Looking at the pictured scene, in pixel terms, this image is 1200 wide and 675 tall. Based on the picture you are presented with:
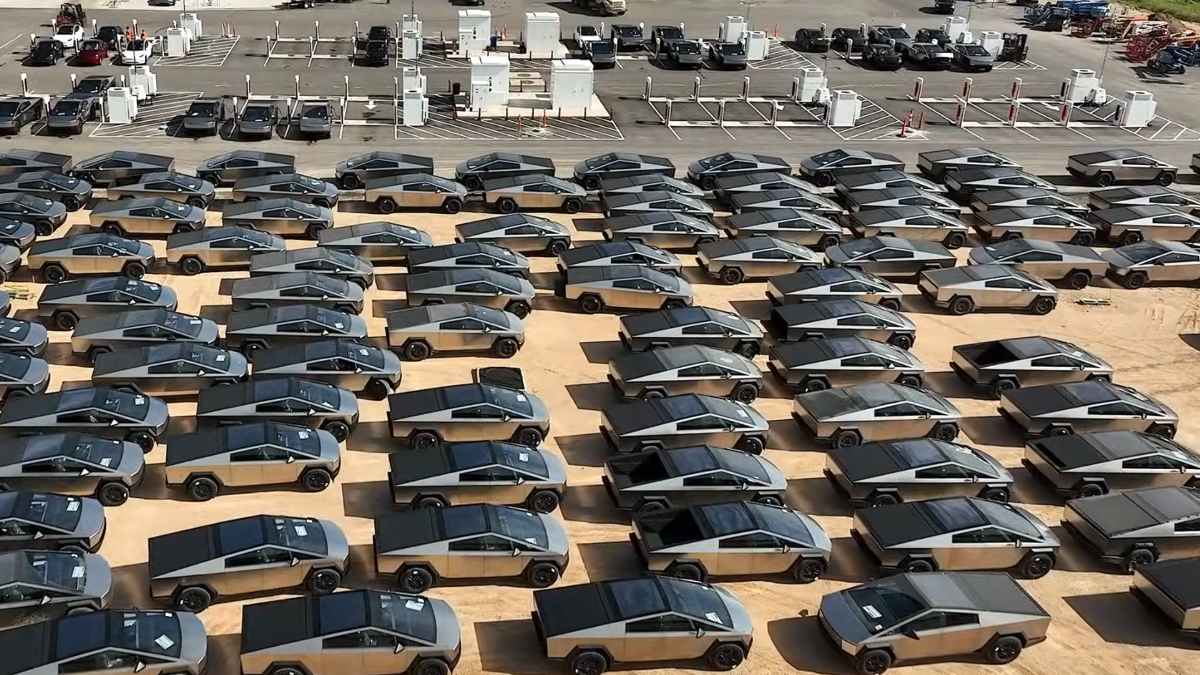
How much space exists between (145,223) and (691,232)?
14.8 m

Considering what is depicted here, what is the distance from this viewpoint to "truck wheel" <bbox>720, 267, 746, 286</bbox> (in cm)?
3036

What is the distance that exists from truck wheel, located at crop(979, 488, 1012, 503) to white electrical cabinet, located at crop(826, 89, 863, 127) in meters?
28.1

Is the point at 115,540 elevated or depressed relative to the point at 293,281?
depressed

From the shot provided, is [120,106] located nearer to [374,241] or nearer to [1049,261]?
[374,241]

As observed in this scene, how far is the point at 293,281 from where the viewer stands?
86.6ft

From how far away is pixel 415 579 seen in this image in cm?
1795

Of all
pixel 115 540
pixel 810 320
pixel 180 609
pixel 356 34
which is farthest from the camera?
pixel 356 34

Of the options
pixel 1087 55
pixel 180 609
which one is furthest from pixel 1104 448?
pixel 1087 55

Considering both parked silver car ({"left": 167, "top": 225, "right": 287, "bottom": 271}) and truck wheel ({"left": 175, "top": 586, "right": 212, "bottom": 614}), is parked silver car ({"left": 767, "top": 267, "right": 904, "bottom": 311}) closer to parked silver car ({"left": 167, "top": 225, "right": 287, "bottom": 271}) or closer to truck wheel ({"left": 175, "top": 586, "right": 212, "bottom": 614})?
parked silver car ({"left": 167, "top": 225, "right": 287, "bottom": 271})

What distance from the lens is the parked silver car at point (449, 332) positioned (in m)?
25.2

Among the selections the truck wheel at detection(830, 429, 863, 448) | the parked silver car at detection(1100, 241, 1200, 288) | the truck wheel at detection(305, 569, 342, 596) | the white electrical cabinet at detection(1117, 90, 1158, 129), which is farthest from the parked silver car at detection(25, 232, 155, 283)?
the white electrical cabinet at detection(1117, 90, 1158, 129)

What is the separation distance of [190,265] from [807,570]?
1805 cm

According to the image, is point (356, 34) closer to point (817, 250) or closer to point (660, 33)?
point (660, 33)

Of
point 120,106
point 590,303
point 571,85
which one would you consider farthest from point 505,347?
point 120,106
